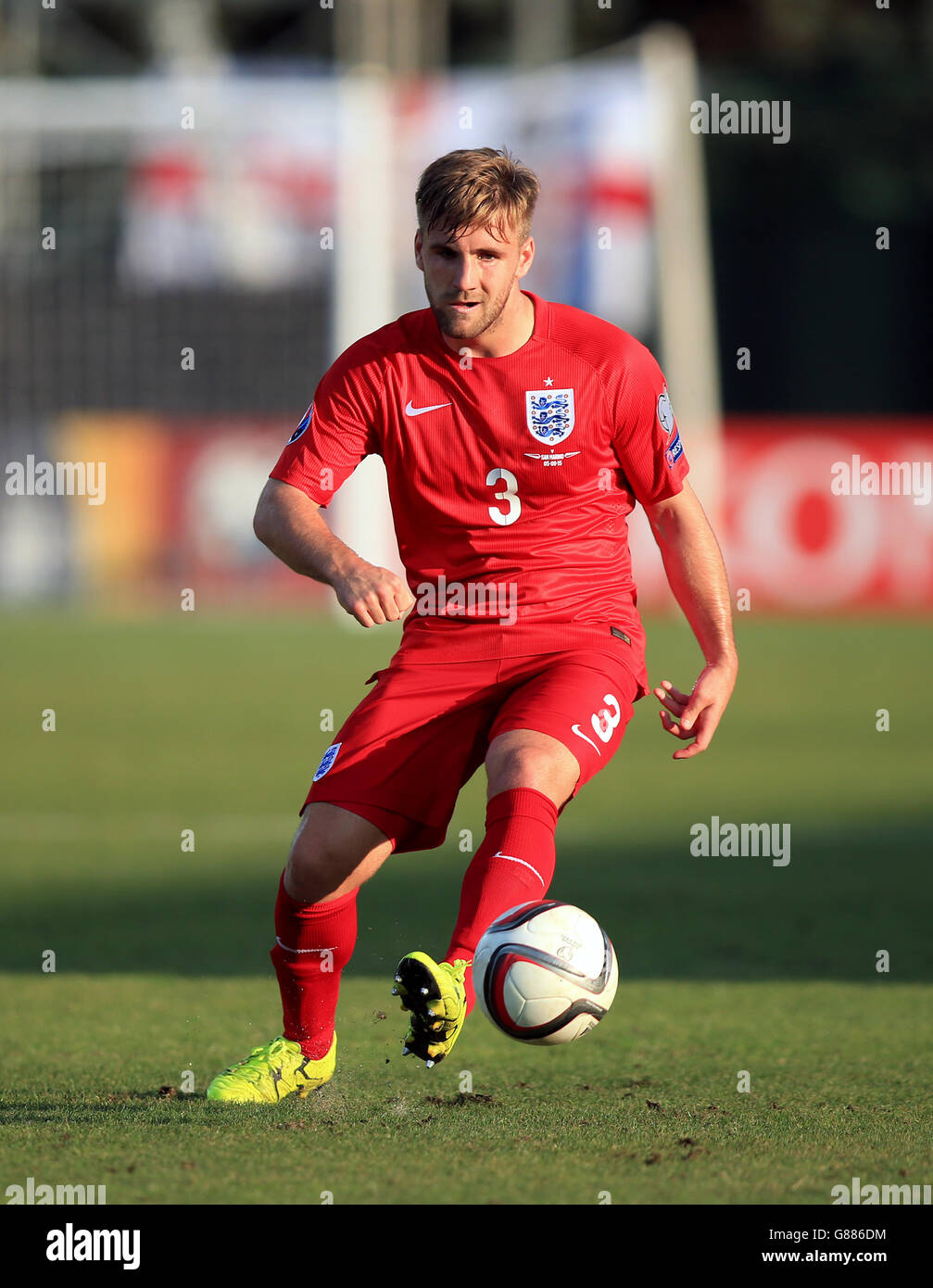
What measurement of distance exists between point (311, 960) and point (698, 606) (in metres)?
1.34

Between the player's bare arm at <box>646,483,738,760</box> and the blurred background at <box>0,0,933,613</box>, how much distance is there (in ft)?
56.0

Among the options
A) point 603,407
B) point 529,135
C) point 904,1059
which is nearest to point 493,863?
point 603,407

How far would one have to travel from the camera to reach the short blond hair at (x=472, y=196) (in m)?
4.30

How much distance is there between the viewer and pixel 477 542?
15.1 feet

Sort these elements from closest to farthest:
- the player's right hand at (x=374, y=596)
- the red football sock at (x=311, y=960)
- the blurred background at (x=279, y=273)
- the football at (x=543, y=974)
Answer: the football at (x=543, y=974)
the player's right hand at (x=374, y=596)
the red football sock at (x=311, y=960)
the blurred background at (x=279, y=273)

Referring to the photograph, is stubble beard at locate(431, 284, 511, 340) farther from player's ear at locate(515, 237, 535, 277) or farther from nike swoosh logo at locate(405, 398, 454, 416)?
nike swoosh logo at locate(405, 398, 454, 416)

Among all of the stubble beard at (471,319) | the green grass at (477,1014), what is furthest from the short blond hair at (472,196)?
the green grass at (477,1014)

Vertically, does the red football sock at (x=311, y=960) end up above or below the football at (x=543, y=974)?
below

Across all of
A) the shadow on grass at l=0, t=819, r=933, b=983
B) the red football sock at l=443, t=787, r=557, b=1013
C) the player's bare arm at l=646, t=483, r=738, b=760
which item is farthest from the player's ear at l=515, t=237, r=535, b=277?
the shadow on grass at l=0, t=819, r=933, b=983

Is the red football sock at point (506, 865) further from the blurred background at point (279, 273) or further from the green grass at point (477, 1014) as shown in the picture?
the blurred background at point (279, 273)

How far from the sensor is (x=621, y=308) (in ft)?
84.1

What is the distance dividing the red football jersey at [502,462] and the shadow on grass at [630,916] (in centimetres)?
216

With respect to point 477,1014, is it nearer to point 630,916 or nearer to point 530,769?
point 630,916

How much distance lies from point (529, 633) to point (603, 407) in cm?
59
